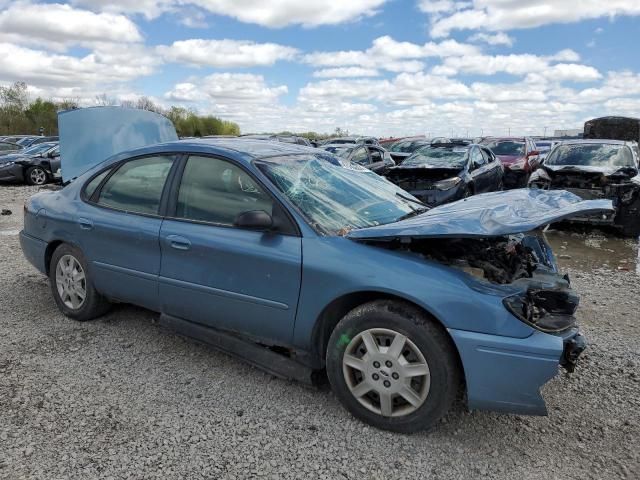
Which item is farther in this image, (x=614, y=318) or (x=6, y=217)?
(x=6, y=217)

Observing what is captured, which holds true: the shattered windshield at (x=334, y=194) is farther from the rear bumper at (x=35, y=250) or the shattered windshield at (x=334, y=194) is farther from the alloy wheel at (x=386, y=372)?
the rear bumper at (x=35, y=250)

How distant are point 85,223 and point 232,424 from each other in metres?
2.15

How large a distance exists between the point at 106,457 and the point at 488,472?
1925 mm

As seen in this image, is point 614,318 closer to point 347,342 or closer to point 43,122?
point 347,342

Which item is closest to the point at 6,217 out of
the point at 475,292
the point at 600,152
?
the point at 475,292

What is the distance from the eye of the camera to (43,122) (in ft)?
156

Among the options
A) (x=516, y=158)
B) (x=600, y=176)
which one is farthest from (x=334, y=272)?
(x=516, y=158)

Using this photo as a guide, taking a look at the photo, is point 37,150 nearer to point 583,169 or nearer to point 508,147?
point 508,147

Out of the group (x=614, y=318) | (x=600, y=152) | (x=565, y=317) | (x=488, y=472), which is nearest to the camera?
(x=488, y=472)

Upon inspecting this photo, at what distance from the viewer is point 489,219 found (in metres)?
2.80

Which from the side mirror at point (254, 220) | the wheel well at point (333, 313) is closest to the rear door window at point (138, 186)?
the side mirror at point (254, 220)

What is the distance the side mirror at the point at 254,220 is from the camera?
2.96m

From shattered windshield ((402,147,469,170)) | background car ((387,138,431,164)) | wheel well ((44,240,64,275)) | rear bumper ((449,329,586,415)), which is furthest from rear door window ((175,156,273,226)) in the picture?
background car ((387,138,431,164))

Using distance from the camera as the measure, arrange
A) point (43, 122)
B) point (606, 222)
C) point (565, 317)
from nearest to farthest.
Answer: point (565, 317), point (606, 222), point (43, 122)
